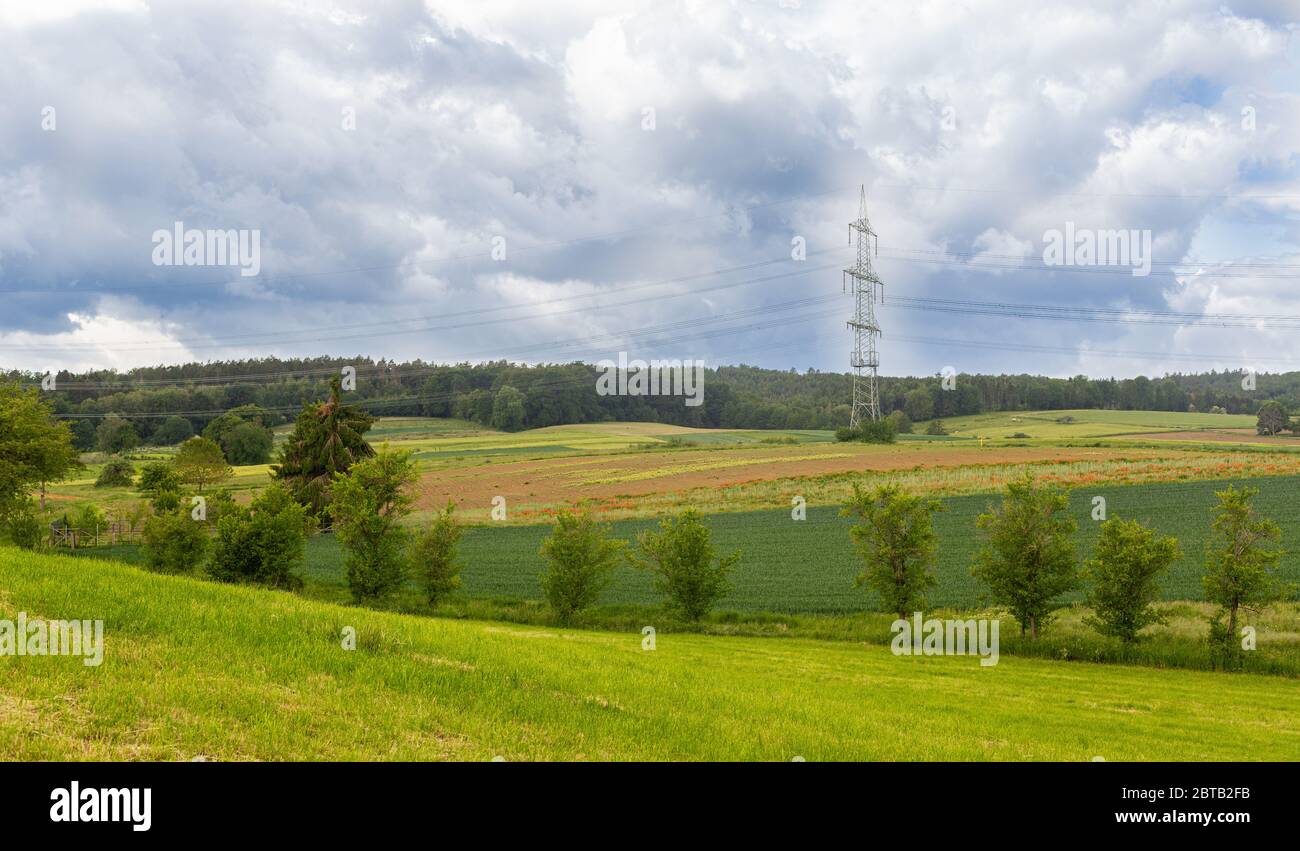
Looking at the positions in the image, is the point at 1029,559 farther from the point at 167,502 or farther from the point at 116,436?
the point at 116,436

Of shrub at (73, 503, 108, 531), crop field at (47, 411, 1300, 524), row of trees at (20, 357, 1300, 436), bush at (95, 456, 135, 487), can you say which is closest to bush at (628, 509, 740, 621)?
crop field at (47, 411, 1300, 524)

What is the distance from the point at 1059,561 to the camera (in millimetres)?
32969

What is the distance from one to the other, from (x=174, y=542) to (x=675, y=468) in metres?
58.3

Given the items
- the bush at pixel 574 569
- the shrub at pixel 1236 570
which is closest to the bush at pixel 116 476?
the bush at pixel 574 569

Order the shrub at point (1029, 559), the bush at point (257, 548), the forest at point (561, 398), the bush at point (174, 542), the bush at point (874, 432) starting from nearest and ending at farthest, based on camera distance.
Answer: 1. the shrub at point (1029, 559)
2. the bush at point (257, 548)
3. the bush at point (174, 542)
4. the bush at point (874, 432)
5. the forest at point (561, 398)

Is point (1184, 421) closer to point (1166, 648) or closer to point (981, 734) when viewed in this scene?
point (1166, 648)

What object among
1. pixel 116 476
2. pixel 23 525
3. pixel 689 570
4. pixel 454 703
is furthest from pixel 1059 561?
pixel 116 476

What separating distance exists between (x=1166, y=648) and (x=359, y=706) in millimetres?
30185

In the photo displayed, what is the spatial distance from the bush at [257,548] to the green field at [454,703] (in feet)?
84.8

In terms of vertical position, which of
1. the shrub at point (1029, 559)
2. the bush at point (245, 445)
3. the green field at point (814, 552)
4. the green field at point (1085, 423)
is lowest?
the green field at point (814, 552)

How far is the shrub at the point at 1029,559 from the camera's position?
3284cm

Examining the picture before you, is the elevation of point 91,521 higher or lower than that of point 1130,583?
lower

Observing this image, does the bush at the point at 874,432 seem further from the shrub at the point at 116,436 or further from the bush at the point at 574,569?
the shrub at the point at 116,436
